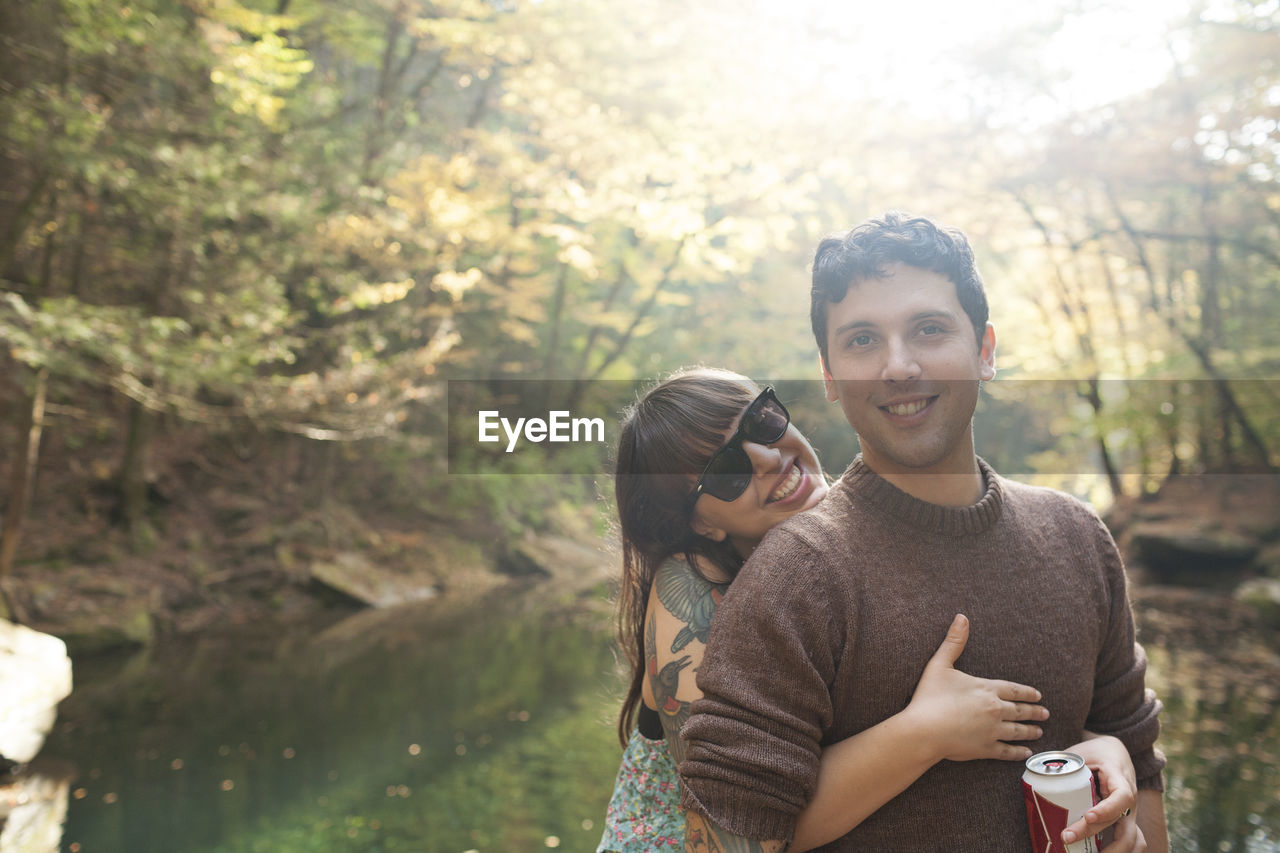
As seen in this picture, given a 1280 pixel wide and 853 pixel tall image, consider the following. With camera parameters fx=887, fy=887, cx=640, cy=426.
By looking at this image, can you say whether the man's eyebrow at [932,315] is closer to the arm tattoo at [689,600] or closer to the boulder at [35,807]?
the arm tattoo at [689,600]

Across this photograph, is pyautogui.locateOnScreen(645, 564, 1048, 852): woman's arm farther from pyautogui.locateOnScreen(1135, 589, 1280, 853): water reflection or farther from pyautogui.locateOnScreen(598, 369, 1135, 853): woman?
pyautogui.locateOnScreen(1135, 589, 1280, 853): water reflection

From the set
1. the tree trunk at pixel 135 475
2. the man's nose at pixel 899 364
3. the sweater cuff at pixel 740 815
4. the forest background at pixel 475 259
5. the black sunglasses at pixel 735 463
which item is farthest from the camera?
the tree trunk at pixel 135 475

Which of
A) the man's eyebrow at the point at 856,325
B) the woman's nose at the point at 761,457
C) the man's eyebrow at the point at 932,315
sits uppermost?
the man's eyebrow at the point at 932,315

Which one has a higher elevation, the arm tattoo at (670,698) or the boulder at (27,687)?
the arm tattoo at (670,698)

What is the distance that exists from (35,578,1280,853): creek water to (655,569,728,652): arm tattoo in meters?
3.24

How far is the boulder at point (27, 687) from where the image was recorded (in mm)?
5383

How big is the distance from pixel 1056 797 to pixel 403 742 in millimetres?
5526

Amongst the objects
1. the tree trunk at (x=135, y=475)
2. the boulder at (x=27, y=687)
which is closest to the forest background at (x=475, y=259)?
the tree trunk at (x=135, y=475)

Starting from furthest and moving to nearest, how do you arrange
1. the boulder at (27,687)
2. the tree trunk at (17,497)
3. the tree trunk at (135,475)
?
the tree trunk at (135,475) < the tree trunk at (17,497) < the boulder at (27,687)

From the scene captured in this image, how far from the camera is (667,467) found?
199cm

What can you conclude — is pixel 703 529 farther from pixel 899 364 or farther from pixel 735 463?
pixel 899 364

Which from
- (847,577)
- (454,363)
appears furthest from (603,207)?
(847,577)

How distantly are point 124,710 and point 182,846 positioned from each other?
2631mm

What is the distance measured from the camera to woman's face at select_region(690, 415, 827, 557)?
1.96 m
